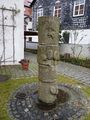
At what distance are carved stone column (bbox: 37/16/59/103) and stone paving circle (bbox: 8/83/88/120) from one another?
381mm

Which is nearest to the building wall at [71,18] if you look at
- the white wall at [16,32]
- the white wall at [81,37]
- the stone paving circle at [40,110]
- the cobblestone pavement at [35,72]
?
the white wall at [81,37]

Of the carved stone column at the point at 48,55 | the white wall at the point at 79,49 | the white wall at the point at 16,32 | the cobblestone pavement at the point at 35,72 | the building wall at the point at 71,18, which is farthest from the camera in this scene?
the building wall at the point at 71,18

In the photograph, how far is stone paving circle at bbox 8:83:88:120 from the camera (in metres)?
4.20

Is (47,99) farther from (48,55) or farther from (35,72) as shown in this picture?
(35,72)

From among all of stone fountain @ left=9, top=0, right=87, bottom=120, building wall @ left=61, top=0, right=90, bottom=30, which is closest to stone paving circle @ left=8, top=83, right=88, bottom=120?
stone fountain @ left=9, top=0, right=87, bottom=120

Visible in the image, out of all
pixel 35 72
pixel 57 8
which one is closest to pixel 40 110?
pixel 35 72

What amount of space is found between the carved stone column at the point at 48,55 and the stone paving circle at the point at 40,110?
0.38 m

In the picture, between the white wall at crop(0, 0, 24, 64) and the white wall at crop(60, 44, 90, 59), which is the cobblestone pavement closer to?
the white wall at crop(0, 0, 24, 64)

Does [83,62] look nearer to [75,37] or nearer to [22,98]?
[75,37]

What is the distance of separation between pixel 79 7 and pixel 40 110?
502 inches

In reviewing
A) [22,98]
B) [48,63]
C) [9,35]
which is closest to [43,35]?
[48,63]

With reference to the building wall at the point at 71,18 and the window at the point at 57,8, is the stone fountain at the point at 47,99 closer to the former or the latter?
the building wall at the point at 71,18

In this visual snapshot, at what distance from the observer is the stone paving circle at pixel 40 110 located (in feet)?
13.8

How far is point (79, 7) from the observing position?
15023 mm
